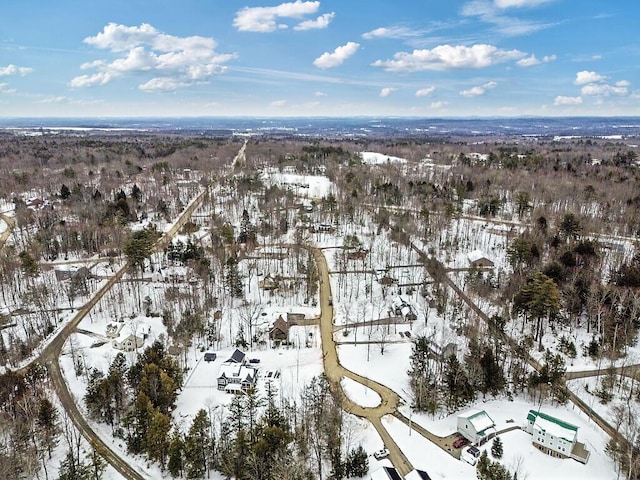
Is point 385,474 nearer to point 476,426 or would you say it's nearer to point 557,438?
point 476,426

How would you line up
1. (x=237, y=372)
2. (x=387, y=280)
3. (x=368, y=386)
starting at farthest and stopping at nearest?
(x=387, y=280) → (x=368, y=386) → (x=237, y=372)

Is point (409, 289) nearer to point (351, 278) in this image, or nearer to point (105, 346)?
point (351, 278)

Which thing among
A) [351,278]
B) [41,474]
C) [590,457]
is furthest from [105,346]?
[590,457]

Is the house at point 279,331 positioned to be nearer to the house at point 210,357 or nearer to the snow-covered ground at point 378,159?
the house at point 210,357

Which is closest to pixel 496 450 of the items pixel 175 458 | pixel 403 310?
pixel 403 310

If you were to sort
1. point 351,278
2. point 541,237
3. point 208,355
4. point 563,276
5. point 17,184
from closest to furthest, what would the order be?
1. point 208,355
2. point 563,276
3. point 351,278
4. point 541,237
5. point 17,184

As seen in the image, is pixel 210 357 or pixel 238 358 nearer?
pixel 238 358
